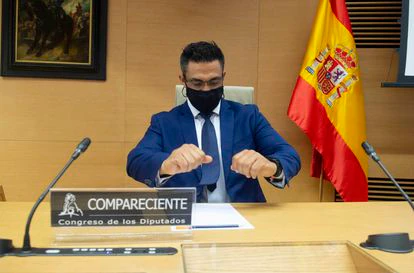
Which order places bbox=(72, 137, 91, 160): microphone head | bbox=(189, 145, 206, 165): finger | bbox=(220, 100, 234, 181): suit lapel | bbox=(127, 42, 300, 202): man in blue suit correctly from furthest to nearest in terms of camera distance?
bbox=(220, 100, 234, 181): suit lapel → bbox=(127, 42, 300, 202): man in blue suit → bbox=(189, 145, 206, 165): finger → bbox=(72, 137, 91, 160): microphone head

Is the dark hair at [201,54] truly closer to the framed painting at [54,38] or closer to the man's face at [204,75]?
the man's face at [204,75]

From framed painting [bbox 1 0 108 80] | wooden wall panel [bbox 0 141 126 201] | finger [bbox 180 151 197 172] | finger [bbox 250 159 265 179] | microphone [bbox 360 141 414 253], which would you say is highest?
framed painting [bbox 1 0 108 80]

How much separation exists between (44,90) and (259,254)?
8.40 feet

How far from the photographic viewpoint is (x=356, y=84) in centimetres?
306

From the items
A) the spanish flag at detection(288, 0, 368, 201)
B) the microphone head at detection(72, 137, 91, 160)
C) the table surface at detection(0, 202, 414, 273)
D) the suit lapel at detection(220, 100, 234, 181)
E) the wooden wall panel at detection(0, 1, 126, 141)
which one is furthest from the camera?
the wooden wall panel at detection(0, 1, 126, 141)

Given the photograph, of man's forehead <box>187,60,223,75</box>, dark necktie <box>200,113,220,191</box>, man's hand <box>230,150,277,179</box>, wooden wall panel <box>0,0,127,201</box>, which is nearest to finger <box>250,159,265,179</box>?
man's hand <box>230,150,277,179</box>

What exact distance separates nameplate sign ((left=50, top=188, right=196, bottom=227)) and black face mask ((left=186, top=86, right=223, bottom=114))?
805mm

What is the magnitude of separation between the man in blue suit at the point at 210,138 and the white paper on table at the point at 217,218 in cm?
20

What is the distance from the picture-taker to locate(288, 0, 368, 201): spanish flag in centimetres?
305

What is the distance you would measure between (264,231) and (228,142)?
0.69 metres

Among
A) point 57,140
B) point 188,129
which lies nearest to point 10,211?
point 188,129

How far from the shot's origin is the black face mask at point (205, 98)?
1.90 m

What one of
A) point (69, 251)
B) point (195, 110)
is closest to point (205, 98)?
point (195, 110)

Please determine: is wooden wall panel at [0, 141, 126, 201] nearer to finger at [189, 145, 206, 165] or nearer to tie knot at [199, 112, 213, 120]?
tie knot at [199, 112, 213, 120]
